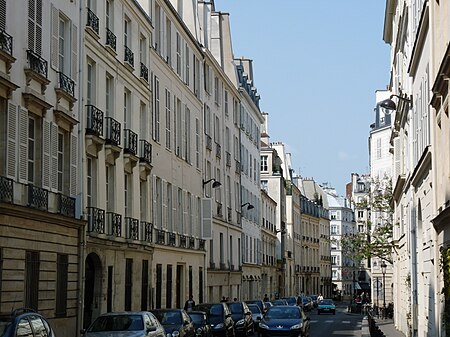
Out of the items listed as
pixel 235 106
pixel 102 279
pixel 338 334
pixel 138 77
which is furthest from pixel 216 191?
pixel 102 279

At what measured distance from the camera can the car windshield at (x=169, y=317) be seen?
2473 cm

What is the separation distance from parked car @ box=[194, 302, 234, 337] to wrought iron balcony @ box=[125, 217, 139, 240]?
3.57 m

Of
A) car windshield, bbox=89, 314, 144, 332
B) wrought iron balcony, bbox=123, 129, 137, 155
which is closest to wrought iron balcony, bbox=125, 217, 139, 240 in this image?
wrought iron balcony, bbox=123, 129, 137, 155

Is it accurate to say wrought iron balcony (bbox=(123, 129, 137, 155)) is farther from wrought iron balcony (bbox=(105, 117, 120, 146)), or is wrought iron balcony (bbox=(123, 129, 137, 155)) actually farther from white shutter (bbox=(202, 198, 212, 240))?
white shutter (bbox=(202, 198, 212, 240))

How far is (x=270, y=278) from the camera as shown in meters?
80.3

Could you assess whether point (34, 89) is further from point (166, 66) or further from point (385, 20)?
point (385, 20)

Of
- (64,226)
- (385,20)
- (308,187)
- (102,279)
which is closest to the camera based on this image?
(64,226)

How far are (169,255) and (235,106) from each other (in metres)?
24.0

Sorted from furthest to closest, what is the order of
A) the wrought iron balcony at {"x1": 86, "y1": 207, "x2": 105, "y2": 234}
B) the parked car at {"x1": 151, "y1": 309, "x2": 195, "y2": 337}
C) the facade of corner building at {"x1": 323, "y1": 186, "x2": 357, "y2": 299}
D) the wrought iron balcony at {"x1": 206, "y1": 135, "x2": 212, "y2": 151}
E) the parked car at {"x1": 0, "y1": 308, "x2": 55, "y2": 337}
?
the facade of corner building at {"x1": 323, "y1": 186, "x2": 357, "y2": 299}, the wrought iron balcony at {"x1": 206, "y1": 135, "x2": 212, "y2": 151}, the wrought iron balcony at {"x1": 86, "y1": 207, "x2": 105, "y2": 234}, the parked car at {"x1": 151, "y1": 309, "x2": 195, "y2": 337}, the parked car at {"x1": 0, "y1": 308, "x2": 55, "y2": 337}

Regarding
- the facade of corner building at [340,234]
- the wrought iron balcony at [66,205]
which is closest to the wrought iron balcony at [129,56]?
the wrought iron balcony at [66,205]

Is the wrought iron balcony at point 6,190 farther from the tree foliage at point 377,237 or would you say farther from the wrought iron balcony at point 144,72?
the tree foliage at point 377,237

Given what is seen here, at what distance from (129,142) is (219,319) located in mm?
7177

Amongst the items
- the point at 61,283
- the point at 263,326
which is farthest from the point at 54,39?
the point at 263,326

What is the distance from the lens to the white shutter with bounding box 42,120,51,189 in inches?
923
